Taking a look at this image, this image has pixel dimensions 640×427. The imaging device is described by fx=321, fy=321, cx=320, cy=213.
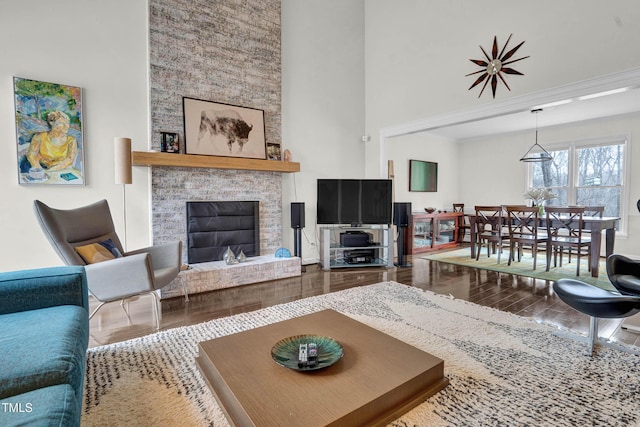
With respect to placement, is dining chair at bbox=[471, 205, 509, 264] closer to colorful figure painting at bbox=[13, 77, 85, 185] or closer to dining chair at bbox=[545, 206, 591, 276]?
dining chair at bbox=[545, 206, 591, 276]

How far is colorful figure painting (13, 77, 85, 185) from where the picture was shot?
292 cm

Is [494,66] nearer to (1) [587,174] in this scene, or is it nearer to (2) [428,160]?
(2) [428,160]

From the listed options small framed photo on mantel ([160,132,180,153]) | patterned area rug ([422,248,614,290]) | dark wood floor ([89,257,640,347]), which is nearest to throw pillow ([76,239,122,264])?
dark wood floor ([89,257,640,347])

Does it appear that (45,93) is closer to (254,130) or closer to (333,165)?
(254,130)

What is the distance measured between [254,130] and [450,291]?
Answer: 3102 millimetres

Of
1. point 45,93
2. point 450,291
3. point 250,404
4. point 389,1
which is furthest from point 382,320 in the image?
point 389,1

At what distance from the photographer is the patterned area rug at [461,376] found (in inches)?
57.4

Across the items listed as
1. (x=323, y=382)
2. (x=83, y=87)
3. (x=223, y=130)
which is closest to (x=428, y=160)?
(x=223, y=130)

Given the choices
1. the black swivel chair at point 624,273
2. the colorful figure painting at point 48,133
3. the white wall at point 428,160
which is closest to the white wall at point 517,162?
the white wall at point 428,160

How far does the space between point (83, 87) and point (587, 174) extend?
794 centimetres

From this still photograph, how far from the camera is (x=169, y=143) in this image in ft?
11.8

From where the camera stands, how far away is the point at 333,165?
17.0 ft

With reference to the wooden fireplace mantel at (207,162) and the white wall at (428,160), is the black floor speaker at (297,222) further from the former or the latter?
the white wall at (428,160)

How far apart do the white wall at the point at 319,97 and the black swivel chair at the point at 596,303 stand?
3342mm
